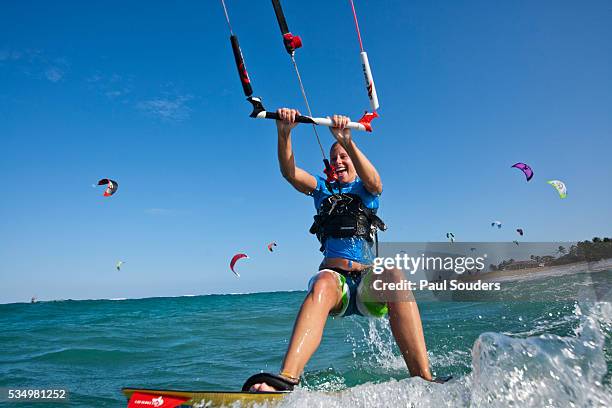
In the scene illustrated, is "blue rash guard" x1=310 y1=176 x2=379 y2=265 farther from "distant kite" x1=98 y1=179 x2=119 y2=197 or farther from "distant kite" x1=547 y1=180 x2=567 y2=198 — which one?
"distant kite" x1=547 y1=180 x2=567 y2=198

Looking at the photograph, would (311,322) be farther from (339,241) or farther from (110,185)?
(110,185)

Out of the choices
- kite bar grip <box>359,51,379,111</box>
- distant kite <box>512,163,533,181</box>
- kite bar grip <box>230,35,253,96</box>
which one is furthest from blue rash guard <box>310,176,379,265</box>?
distant kite <box>512,163,533,181</box>

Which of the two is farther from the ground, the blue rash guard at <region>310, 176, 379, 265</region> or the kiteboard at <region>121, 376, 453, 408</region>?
the blue rash guard at <region>310, 176, 379, 265</region>

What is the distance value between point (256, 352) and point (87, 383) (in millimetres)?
2691

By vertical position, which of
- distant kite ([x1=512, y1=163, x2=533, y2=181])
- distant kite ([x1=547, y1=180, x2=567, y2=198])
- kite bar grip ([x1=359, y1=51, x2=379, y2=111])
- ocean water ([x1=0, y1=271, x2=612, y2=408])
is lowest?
ocean water ([x1=0, y1=271, x2=612, y2=408])

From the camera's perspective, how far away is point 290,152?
12.2ft

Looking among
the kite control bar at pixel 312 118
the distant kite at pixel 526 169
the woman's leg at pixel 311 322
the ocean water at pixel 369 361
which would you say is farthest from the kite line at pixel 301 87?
the distant kite at pixel 526 169

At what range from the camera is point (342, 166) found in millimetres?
4121

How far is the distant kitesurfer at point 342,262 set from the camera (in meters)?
2.93

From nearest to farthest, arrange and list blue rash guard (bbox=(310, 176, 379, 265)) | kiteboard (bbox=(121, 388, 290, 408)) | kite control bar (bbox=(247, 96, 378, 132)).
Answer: kiteboard (bbox=(121, 388, 290, 408)), kite control bar (bbox=(247, 96, 378, 132)), blue rash guard (bbox=(310, 176, 379, 265))

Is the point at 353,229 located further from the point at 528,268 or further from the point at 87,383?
the point at 528,268

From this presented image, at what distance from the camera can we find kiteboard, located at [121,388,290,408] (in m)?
2.45

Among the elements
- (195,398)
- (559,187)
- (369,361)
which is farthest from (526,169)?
(195,398)

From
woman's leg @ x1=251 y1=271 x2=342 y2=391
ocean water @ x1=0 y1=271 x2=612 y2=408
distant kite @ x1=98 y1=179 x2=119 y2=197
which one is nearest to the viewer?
ocean water @ x1=0 y1=271 x2=612 y2=408
